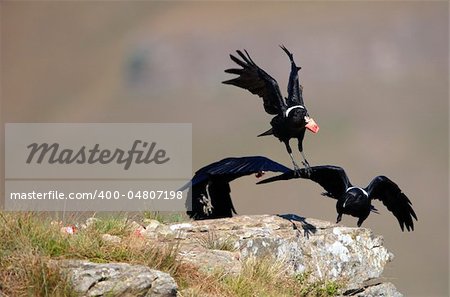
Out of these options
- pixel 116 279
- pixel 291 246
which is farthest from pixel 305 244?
pixel 116 279

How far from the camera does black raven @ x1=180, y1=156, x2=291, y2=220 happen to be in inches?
574

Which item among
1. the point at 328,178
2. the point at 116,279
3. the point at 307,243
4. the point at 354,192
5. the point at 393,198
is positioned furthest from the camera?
the point at 393,198

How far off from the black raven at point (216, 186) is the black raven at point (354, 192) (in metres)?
0.45

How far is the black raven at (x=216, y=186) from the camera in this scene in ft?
47.9

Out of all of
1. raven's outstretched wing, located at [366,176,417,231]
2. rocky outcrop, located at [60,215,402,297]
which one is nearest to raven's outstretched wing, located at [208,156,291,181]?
rocky outcrop, located at [60,215,402,297]

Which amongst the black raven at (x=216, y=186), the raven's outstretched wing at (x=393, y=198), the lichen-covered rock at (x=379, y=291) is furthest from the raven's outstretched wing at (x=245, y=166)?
the lichen-covered rock at (x=379, y=291)

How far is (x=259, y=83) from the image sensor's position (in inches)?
599

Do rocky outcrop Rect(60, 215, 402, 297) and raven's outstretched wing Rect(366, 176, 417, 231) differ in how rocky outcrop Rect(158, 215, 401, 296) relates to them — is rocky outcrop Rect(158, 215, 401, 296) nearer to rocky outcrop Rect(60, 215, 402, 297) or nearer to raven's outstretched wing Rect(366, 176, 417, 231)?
rocky outcrop Rect(60, 215, 402, 297)

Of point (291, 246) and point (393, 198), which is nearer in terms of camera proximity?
point (291, 246)

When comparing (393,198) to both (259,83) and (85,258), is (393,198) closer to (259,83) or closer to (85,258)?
(259,83)

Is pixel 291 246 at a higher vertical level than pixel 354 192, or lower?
lower

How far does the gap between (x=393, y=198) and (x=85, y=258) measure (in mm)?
7061

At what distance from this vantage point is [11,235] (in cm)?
1051

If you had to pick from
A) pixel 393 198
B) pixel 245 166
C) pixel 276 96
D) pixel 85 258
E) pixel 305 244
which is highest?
pixel 276 96
